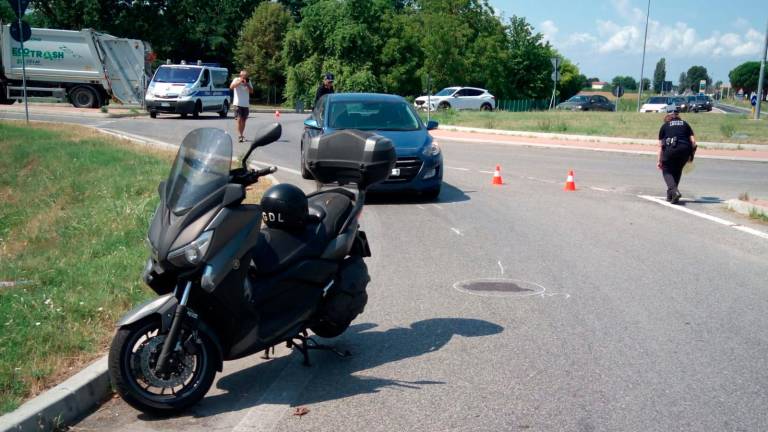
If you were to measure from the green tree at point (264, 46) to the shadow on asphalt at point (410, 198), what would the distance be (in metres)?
53.6

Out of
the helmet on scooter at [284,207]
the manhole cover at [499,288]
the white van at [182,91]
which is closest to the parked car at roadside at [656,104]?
the white van at [182,91]

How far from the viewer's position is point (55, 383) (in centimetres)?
482

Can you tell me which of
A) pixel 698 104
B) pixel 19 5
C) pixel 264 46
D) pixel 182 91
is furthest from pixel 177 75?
pixel 698 104

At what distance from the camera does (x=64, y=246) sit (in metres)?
10.4

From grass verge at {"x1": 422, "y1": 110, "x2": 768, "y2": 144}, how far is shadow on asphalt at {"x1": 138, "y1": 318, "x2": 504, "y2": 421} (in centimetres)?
2327

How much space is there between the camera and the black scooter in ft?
14.7

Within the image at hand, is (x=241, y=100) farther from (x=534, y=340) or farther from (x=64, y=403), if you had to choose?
(x=64, y=403)

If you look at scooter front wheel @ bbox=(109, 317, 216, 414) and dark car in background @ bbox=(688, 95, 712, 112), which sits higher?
dark car in background @ bbox=(688, 95, 712, 112)

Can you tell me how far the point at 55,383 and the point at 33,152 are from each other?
51.6ft

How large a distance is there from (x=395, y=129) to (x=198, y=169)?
9.05m

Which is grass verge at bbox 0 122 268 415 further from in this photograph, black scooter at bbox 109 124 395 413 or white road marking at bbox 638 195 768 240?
white road marking at bbox 638 195 768 240

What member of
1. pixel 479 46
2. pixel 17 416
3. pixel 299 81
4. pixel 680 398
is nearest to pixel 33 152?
pixel 17 416

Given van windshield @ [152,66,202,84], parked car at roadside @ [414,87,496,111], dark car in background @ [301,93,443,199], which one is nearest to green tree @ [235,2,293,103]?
parked car at roadside @ [414,87,496,111]

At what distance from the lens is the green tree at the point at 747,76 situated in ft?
484
